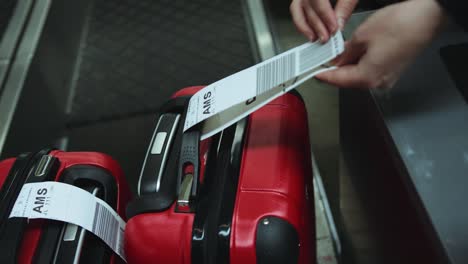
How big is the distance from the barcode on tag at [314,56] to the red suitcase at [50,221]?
1.21 ft

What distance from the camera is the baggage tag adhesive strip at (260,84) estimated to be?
545mm

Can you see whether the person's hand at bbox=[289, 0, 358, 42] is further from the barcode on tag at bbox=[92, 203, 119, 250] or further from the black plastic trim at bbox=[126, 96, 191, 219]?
the barcode on tag at bbox=[92, 203, 119, 250]

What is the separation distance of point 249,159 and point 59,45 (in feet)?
3.09

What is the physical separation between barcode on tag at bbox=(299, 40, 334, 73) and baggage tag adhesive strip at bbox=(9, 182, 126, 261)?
0.34 meters

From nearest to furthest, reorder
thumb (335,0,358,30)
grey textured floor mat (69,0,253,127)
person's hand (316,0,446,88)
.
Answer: person's hand (316,0,446,88), thumb (335,0,358,30), grey textured floor mat (69,0,253,127)

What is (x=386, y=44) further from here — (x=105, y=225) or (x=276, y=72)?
(x=105, y=225)

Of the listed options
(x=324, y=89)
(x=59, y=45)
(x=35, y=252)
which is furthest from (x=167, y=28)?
(x=35, y=252)

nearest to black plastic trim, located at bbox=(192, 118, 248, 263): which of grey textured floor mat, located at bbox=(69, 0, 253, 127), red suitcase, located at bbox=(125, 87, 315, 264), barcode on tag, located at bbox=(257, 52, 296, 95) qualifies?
red suitcase, located at bbox=(125, 87, 315, 264)

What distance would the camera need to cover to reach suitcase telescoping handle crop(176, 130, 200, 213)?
571mm

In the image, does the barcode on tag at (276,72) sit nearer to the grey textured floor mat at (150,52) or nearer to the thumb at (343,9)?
the thumb at (343,9)

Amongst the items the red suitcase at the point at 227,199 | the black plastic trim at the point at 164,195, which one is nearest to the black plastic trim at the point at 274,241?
the red suitcase at the point at 227,199

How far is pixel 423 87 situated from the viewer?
1.87 ft

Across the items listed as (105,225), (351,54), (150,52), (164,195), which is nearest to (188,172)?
(164,195)

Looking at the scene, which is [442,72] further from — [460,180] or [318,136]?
[318,136]
